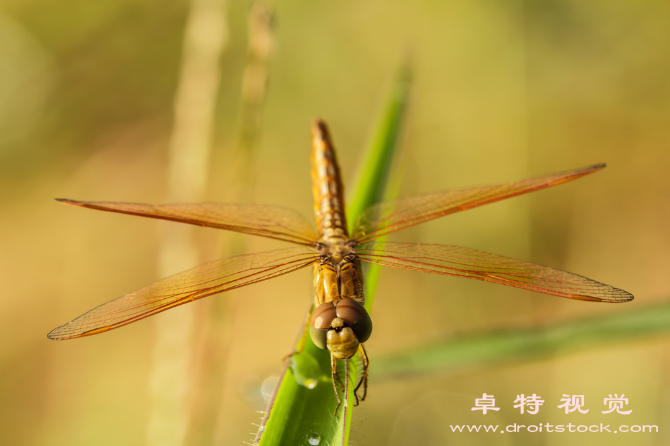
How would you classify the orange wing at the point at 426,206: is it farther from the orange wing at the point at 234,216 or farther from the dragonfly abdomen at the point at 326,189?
the orange wing at the point at 234,216

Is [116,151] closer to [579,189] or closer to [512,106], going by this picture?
[512,106]

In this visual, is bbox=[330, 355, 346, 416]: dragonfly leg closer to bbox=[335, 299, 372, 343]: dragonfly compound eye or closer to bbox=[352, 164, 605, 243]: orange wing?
bbox=[335, 299, 372, 343]: dragonfly compound eye

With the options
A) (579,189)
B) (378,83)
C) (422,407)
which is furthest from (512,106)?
(422,407)

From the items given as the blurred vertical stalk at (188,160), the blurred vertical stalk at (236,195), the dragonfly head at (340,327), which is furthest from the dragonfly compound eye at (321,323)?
the blurred vertical stalk at (188,160)

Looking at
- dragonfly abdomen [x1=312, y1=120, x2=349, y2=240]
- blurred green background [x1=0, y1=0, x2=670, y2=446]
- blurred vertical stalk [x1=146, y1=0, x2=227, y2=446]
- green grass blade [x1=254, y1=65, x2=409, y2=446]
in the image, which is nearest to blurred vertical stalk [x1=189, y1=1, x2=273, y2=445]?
blurred vertical stalk [x1=146, y1=0, x2=227, y2=446]

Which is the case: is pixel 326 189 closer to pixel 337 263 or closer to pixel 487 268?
pixel 337 263

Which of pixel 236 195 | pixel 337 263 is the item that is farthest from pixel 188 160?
pixel 337 263
